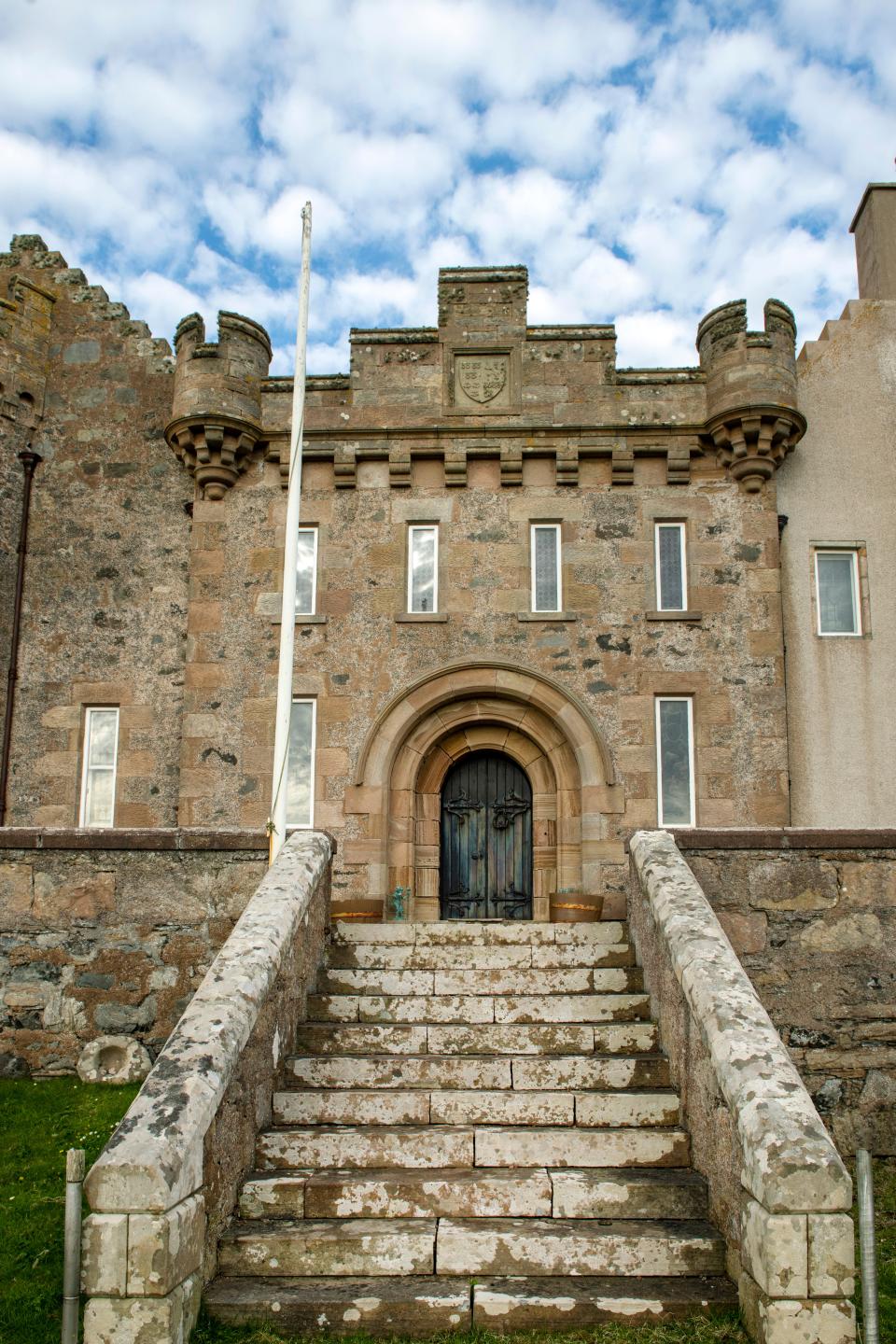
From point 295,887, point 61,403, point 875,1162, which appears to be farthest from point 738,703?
point 61,403

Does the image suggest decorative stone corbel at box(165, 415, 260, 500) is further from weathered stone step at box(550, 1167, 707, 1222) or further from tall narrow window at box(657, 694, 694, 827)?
weathered stone step at box(550, 1167, 707, 1222)

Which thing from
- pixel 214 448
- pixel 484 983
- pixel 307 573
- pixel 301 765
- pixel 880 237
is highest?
pixel 880 237

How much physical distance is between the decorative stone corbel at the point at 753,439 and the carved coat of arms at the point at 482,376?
2.48 meters

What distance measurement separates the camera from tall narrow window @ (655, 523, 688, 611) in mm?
13594

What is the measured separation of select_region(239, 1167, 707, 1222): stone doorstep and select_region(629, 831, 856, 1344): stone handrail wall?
0.89ft

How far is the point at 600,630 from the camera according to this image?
1339 centimetres

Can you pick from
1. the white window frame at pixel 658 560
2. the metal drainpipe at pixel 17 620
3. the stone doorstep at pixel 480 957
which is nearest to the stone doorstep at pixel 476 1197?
the stone doorstep at pixel 480 957

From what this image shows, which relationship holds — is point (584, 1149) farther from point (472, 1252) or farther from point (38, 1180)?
point (38, 1180)

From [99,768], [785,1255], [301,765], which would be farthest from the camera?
[99,768]

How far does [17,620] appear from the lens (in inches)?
561

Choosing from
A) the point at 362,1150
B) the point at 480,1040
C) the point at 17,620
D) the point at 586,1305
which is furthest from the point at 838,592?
the point at 586,1305

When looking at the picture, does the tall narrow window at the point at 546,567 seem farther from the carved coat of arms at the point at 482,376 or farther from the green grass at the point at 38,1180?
the green grass at the point at 38,1180

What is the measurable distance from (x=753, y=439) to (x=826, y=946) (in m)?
7.13

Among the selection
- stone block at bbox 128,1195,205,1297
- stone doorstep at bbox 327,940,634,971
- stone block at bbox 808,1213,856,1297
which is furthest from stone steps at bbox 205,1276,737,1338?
stone doorstep at bbox 327,940,634,971
